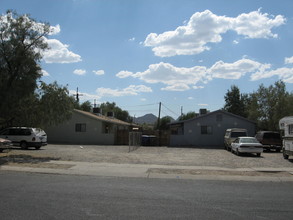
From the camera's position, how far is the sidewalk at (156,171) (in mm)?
12125

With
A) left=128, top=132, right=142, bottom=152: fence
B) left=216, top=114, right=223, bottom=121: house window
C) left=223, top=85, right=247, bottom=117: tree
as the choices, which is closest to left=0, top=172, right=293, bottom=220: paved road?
left=128, top=132, right=142, bottom=152: fence

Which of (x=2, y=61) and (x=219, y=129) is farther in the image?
(x=219, y=129)

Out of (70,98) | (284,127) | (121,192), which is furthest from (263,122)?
(121,192)

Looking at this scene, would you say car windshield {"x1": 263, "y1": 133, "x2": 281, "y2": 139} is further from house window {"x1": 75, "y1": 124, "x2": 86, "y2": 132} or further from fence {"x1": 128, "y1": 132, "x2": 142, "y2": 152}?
house window {"x1": 75, "y1": 124, "x2": 86, "y2": 132}

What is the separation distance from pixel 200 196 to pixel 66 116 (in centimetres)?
1429

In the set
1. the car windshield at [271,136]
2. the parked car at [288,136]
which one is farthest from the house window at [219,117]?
the parked car at [288,136]

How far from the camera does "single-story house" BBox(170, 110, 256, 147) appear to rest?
35438mm

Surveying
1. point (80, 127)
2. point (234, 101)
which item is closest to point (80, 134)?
point (80, 127)

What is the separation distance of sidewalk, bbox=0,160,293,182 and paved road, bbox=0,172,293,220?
1.30 m

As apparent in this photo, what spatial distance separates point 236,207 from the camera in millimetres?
6941

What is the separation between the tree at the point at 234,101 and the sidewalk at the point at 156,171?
50407 mm

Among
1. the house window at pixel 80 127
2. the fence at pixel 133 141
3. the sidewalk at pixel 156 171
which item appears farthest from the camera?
the house window at pixel 80 127

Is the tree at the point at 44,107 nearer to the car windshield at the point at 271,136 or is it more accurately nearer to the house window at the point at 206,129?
the car windshield at the point at 271,136

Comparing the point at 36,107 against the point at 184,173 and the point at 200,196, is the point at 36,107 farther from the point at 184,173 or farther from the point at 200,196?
the point at 200,196
